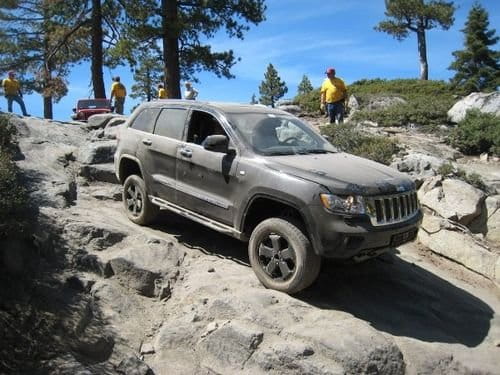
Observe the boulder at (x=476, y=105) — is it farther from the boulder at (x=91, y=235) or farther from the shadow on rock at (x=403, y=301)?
the boulder at (x=91, y=235)

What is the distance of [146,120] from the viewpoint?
728 centimetres

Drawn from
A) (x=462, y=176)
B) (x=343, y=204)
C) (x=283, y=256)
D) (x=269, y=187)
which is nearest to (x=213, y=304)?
(x=283, y=256)

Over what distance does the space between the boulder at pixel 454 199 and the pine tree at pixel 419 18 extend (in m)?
28.7

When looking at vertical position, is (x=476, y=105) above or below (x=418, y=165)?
above

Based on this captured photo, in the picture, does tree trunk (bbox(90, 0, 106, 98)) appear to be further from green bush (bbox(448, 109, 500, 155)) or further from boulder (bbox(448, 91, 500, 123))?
green bush (bbox(448, 109, 500, 155))

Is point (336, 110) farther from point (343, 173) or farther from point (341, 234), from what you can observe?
point (341, 234)

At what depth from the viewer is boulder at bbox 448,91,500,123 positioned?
1527 centimetres

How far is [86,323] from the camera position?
500 centimetres

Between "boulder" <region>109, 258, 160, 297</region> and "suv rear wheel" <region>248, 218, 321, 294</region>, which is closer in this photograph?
"suv rear wheel" <region>248, 218, 321, 294</region>

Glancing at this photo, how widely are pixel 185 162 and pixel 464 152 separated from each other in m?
9.02

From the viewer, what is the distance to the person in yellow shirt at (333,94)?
42.8 feet

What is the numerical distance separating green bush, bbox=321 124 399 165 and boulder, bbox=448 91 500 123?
4.87 m

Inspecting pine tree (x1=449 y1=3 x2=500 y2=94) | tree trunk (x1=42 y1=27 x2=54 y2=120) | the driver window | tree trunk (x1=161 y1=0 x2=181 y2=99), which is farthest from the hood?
pine tree (x1=449 y1=3 x2=500 y2=94)

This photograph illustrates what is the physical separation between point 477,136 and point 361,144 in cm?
359
